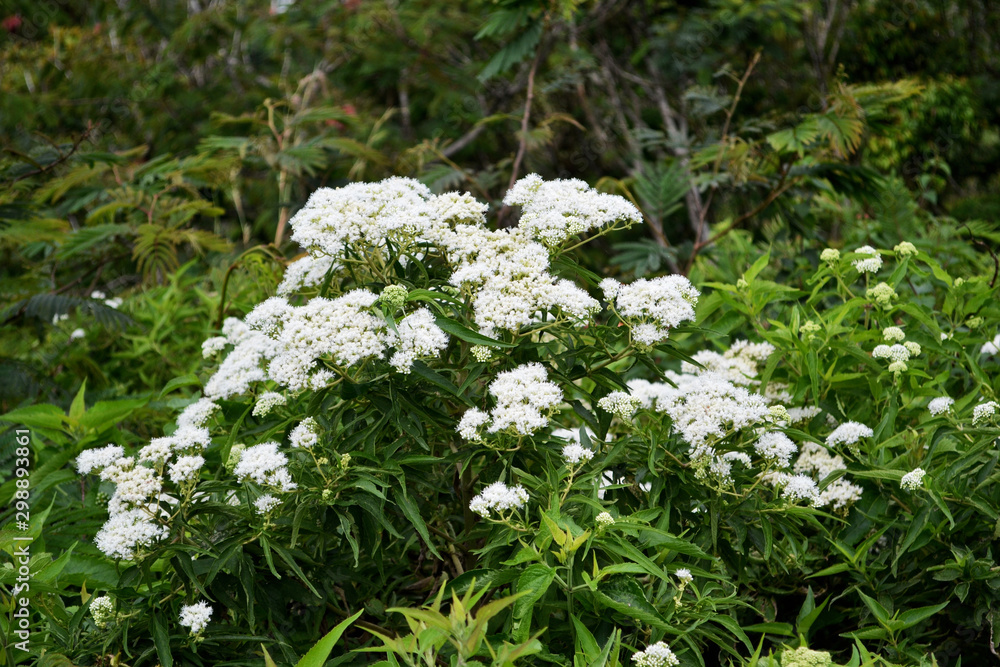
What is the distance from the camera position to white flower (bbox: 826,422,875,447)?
2.15 m

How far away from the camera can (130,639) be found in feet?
5.99

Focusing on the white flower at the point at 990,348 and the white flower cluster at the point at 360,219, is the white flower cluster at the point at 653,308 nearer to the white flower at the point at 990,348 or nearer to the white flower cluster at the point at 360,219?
the white flower cluster at the point at 360,219

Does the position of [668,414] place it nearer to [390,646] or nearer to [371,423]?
[371,423]

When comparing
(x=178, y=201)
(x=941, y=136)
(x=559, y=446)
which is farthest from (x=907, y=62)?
(x=559, y=446)

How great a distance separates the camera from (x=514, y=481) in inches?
74.2

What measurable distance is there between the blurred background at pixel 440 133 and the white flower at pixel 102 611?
122cm

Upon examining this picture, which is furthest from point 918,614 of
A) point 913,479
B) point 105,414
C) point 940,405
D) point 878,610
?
point 105,414

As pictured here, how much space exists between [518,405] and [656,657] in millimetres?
570

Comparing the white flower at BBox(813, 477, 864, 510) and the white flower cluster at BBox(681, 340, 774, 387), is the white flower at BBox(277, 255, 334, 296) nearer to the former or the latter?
the white flower cluster at BBox(681, 340, 774, 387)

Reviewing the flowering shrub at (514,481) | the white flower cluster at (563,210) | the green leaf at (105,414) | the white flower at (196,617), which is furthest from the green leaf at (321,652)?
the green leaf at (105,414)

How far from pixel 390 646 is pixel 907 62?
8172 mm

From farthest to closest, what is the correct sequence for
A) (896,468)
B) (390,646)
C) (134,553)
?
(896,468), (134,553), (390,646)

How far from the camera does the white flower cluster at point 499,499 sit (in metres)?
1.68

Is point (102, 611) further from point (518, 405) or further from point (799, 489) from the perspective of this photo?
point (799, 489)
